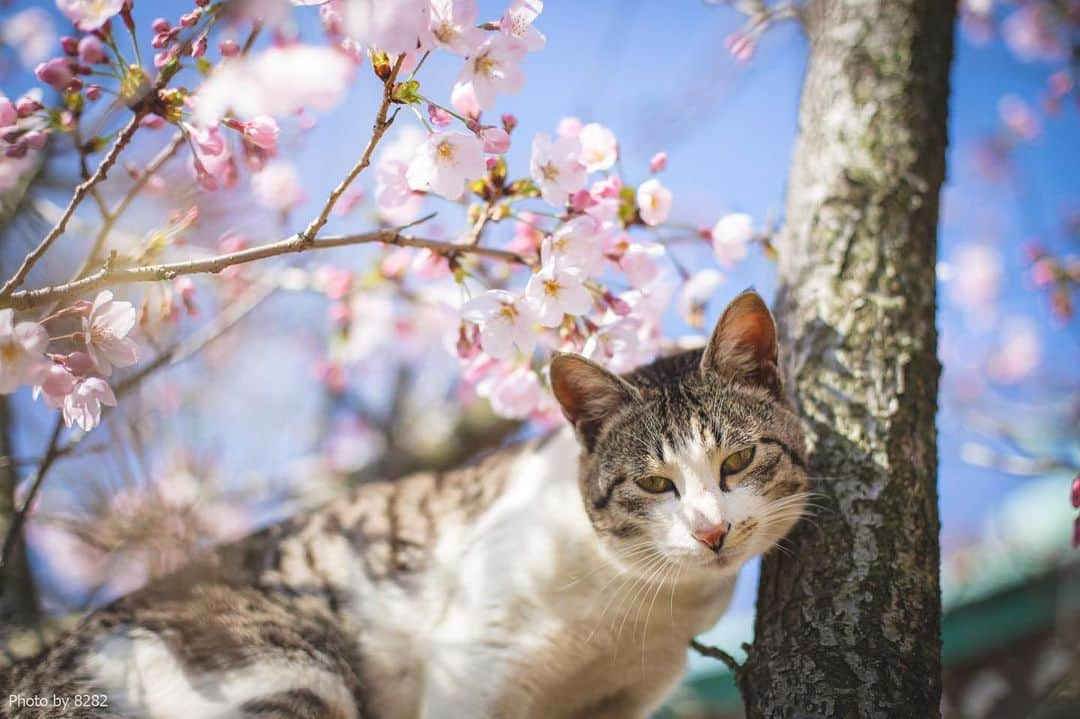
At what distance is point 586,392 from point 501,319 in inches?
18.4

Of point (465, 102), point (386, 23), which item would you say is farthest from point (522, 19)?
point (386, 23)

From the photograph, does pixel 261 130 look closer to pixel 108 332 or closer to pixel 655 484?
pixel 108 332

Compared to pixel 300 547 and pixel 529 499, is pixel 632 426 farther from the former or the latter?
pixel 300 547

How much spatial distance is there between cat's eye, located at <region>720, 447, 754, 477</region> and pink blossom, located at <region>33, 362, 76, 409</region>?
1.54m

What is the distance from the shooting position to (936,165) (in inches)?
97.5

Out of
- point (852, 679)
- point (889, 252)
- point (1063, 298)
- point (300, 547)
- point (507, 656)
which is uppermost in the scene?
point (1063, 298)

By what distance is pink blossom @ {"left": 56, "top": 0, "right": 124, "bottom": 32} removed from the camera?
4.69 ft

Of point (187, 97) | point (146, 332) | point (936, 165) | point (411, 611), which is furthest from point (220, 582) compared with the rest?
point (936, 165)

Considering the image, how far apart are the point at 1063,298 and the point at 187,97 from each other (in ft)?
10.4

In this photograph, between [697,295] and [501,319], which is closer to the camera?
[501,319]

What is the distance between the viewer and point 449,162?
165cm

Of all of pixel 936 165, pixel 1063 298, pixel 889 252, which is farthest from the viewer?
pixel 1063 298

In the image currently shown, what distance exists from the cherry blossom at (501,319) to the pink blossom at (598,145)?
1.35 feet

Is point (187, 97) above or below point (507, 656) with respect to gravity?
above
